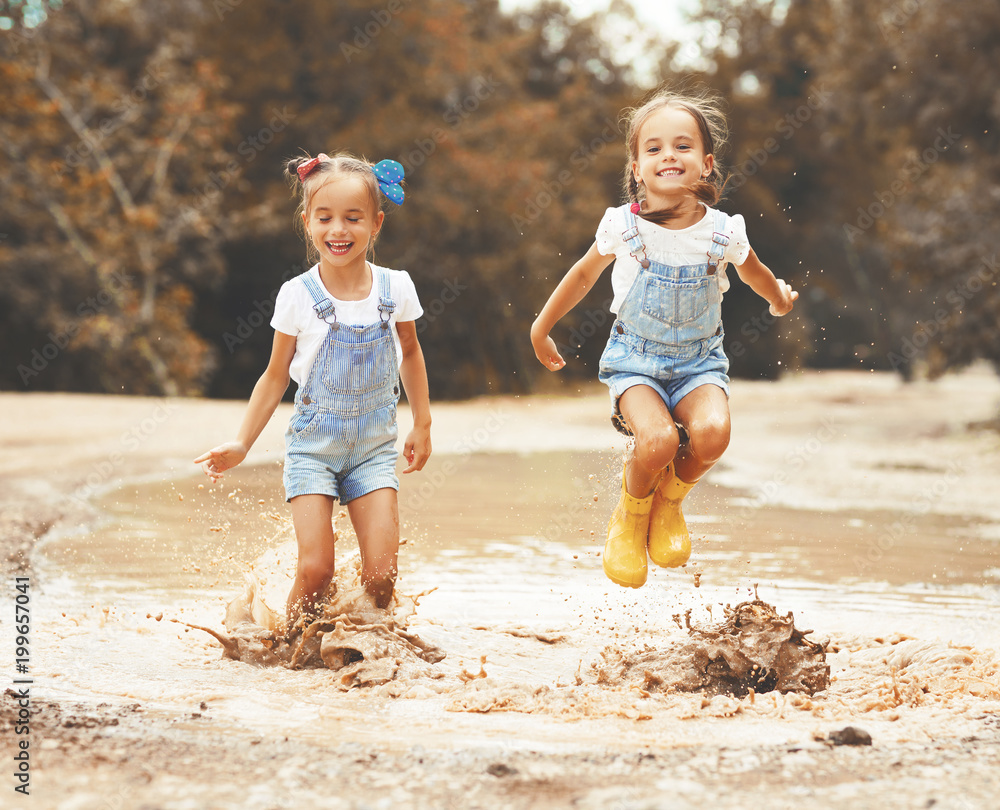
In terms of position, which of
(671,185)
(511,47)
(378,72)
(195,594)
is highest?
(511,47)

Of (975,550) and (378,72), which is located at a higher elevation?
(378,72)

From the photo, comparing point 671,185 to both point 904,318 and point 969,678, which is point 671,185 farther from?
point 904,318

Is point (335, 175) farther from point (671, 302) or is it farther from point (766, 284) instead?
point (766, 284)

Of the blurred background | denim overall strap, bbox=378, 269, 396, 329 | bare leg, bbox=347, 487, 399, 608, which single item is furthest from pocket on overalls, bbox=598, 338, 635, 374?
the blurred background

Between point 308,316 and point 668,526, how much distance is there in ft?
5.01

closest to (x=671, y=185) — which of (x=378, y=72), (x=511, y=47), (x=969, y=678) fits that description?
(x=969, y=678)

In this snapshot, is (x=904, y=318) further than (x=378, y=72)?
Yes

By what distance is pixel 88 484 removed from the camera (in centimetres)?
880

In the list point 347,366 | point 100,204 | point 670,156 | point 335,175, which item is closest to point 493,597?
point 347,366

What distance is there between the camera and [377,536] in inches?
159

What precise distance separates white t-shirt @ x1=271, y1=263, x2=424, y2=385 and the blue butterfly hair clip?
29 cm

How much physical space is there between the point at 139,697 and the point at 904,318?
3632 cm

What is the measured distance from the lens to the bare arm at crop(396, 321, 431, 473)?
4.21 m

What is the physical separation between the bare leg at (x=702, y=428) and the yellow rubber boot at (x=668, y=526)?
2.0 inches
